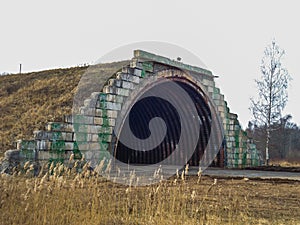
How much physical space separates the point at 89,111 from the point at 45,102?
17.6 feet

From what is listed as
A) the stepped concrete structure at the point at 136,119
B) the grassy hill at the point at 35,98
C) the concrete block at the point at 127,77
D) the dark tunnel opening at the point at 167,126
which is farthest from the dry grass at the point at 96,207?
the dark tunnel opening at the point at 167,126

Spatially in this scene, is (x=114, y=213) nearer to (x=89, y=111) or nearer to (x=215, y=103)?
(x=89, y=111)

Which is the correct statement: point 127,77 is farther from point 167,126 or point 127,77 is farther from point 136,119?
point 167,126

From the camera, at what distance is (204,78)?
Answer: 18.3m

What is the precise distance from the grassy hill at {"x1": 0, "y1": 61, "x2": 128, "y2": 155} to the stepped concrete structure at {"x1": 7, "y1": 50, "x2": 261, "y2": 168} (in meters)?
0.92

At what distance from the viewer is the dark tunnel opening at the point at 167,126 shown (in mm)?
18469

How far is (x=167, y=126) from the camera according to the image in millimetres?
19125

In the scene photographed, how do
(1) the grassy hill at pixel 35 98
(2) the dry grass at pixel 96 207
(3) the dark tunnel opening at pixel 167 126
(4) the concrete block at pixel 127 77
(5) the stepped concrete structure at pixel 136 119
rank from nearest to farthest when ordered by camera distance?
(2) the dry grass at pixel 96 207, (5) the stepped concrete structure at pixel 136 119, (4) the concrete block at pixel 127 77, (1) the grassy hill at pixel 35 98, (3) the dark tunnel opening at pixel 167 126

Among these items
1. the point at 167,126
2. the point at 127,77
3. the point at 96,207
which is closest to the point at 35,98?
the point at 167,126

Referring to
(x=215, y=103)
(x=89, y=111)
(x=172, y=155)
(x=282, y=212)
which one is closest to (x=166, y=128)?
(x=172, y=155)

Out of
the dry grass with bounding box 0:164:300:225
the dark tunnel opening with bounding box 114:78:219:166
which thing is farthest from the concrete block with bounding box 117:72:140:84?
the dry grass with bounding box 0:164:300:225

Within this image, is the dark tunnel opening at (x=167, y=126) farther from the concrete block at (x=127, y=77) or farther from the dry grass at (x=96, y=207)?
the dry grass at (x=96, y=207)

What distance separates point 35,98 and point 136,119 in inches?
187

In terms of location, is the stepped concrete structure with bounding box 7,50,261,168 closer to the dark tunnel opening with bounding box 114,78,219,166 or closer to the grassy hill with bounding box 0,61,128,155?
the dark tunnel opening with bounding box 114,78,219,166
